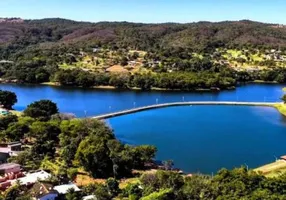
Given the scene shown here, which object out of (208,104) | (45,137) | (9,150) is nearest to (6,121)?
(45,137)

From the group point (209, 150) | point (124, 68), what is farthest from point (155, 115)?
point (124, 68)

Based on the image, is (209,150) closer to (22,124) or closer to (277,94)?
(22,124)

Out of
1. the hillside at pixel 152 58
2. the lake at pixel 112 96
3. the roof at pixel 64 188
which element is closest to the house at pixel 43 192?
the roof at pixel 64 188

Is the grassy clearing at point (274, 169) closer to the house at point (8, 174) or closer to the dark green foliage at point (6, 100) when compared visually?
the house at point (8, 174)

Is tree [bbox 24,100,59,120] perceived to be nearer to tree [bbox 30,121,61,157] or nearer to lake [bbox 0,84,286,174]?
tree [bbox 30,121,61,157]

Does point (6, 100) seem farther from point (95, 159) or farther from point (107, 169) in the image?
point (95, 159)

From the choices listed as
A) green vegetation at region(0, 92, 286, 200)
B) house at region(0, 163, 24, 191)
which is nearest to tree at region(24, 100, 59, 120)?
green vegetation at region(0, 92, 286, 200)
